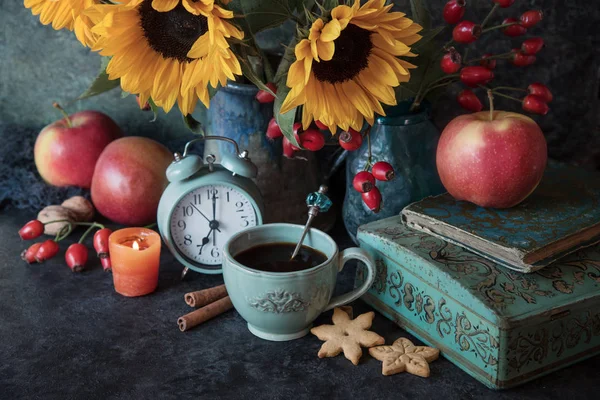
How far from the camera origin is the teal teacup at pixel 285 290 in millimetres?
910

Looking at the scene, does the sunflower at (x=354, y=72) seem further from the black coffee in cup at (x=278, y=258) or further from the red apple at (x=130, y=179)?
the red apple at (x=130, y=179)

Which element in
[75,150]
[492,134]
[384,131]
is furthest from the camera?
[75,150]

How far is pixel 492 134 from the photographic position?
0.97m

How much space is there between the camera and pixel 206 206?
1093 mm

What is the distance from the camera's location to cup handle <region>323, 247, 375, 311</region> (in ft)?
3.17

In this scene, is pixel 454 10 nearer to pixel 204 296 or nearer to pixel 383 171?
pixel 383 171

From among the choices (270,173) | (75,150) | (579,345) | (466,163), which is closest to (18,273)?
(75,150)

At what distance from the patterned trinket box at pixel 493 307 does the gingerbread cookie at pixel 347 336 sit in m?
0.06

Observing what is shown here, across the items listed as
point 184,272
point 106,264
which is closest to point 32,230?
point 106,264

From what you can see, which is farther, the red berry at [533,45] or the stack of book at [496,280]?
the red berry at [533,45]

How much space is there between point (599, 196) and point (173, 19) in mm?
658

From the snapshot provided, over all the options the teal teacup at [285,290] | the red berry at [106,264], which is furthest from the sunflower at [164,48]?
the red berry at [106,264]

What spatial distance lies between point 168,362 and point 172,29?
0.42m

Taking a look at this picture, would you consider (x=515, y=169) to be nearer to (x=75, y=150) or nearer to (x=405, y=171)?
(x=405, y=171)
